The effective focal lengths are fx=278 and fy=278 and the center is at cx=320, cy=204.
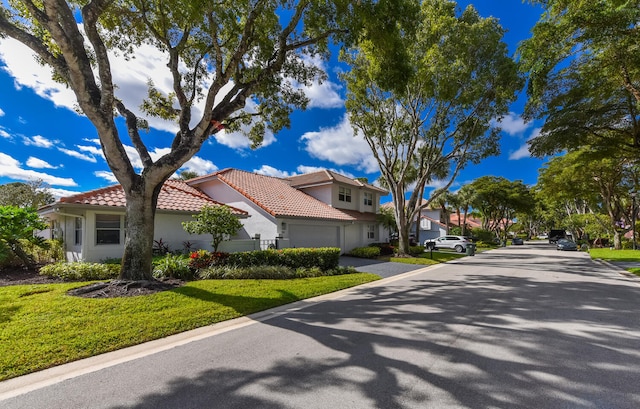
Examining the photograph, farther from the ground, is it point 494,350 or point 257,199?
point 257,199

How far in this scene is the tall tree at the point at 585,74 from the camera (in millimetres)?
8438

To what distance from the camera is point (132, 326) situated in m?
5.28

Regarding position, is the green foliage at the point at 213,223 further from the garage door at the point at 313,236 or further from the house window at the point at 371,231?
the house window at the point at 371,231

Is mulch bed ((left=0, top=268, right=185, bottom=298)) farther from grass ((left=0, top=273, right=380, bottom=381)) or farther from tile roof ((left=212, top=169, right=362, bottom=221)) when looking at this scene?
tile roof ((left=212, top=169, right=362, bottom=221))

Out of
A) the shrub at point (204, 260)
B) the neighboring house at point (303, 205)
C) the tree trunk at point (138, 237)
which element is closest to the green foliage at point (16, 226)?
the tree trunk at point (138, 237)

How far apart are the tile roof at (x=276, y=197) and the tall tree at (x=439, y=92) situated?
5480 millimetres

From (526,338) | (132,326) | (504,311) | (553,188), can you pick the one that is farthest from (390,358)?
(553,188)

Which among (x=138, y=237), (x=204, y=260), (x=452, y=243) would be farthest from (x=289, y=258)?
(x=452, y=243)

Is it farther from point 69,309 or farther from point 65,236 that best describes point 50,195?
point 69,309

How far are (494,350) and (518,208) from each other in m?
48.4

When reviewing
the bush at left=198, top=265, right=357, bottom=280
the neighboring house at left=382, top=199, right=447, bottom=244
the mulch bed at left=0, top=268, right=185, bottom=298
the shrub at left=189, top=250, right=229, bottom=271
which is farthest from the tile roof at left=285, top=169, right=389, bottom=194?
the neighboring house at left=382, top=199, right=447, bottom=244

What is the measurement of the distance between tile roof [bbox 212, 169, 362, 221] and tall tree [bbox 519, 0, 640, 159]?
12.2 m

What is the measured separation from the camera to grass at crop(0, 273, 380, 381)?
4.26 meters

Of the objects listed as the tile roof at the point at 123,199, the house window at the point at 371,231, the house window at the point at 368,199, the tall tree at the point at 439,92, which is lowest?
the house window at the point at 371,231
